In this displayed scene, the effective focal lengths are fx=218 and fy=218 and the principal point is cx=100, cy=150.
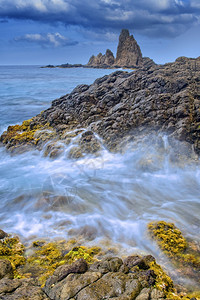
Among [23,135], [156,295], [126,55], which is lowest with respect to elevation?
[156,295]

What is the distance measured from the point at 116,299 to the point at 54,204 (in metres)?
5.28

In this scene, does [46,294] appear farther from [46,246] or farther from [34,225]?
[34,225]

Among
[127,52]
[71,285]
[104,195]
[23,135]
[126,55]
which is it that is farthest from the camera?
[127,52]

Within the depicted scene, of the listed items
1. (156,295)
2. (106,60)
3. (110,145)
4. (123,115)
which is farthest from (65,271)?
(106,60)

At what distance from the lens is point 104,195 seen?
29.5ft

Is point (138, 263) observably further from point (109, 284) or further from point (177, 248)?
point (177, 248)

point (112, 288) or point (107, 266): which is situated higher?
point (112, 288)

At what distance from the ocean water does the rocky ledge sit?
2.33ft

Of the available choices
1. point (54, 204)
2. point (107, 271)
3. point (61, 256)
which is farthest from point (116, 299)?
point (54, 204)

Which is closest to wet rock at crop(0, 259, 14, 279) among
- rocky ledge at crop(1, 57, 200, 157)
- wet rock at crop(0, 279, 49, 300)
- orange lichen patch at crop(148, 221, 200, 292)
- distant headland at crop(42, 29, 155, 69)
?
wet rock at crop(0, 279, 49, 300)

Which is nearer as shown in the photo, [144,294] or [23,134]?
[144,294]

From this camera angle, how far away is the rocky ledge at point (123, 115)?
11.3m

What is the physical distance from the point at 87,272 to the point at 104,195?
16.0 ft

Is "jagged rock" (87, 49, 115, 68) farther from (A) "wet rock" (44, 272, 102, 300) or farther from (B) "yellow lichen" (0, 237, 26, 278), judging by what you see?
(A) "wet rock" (44, 272, 102, 300)
